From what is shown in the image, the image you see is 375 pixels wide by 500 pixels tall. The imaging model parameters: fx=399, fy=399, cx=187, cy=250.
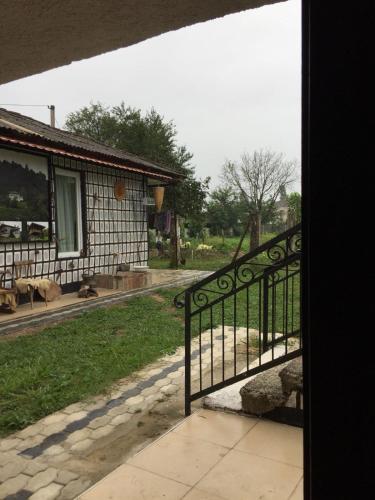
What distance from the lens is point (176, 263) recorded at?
1311cm

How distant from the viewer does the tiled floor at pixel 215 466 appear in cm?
206

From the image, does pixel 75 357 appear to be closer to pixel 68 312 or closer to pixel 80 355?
pixel 80 355

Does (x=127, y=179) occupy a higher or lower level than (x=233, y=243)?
higher

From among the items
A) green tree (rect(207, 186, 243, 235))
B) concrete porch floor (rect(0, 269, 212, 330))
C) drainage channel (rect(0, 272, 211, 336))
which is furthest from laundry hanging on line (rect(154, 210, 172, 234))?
green tree (rect(207, 186, 243, 235))

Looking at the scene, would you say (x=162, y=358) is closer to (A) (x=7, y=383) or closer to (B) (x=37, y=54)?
(A) (x=7, y=383)

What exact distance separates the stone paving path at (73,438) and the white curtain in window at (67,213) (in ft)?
16.5

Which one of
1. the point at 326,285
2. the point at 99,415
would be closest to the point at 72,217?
the point at 99,415

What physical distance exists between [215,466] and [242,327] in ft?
12.4

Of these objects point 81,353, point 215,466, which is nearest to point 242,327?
point 81,353

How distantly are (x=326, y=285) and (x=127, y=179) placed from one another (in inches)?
388

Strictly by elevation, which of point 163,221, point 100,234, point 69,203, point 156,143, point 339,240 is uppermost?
point 156,143

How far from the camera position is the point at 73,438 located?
275 centimetres

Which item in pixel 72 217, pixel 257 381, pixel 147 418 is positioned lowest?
pixel 147 418

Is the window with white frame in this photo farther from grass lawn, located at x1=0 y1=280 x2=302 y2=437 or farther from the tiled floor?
the tiled floor
